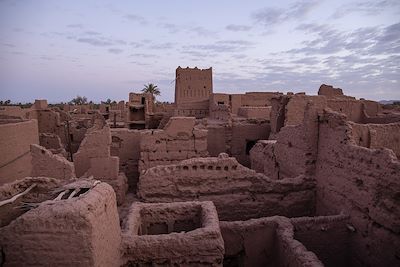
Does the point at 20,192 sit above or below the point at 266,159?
above

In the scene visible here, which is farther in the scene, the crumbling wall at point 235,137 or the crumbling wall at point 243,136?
the crumbling wall at point 243,136

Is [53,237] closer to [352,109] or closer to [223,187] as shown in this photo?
[223,187]

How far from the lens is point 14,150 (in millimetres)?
10102

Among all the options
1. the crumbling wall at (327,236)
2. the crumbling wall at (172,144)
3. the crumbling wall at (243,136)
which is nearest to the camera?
the crumbling wall at (327,236)

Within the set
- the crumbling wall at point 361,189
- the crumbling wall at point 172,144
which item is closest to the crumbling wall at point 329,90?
the crumbling wall at point 172,144

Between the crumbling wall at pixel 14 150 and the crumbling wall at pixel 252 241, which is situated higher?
the crumbling wall at pixel 14 150

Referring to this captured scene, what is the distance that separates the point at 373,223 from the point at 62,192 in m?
5.64

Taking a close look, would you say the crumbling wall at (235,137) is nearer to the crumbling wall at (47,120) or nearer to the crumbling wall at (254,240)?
the crumbling wall at (254,240)

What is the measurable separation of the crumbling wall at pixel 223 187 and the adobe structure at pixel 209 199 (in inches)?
1.0

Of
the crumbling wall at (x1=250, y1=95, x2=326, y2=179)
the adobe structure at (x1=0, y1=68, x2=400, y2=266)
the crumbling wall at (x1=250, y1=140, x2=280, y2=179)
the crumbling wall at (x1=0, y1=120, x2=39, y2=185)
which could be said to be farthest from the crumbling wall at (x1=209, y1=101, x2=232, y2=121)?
the crumbling wall at (x1=0, y1=120, x2=39, y2=185)

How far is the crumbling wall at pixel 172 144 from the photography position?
11.3 m

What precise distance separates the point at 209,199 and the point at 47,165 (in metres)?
4.36

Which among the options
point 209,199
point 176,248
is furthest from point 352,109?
point 176,248

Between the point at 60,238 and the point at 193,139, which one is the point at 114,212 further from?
the point at 193,139
